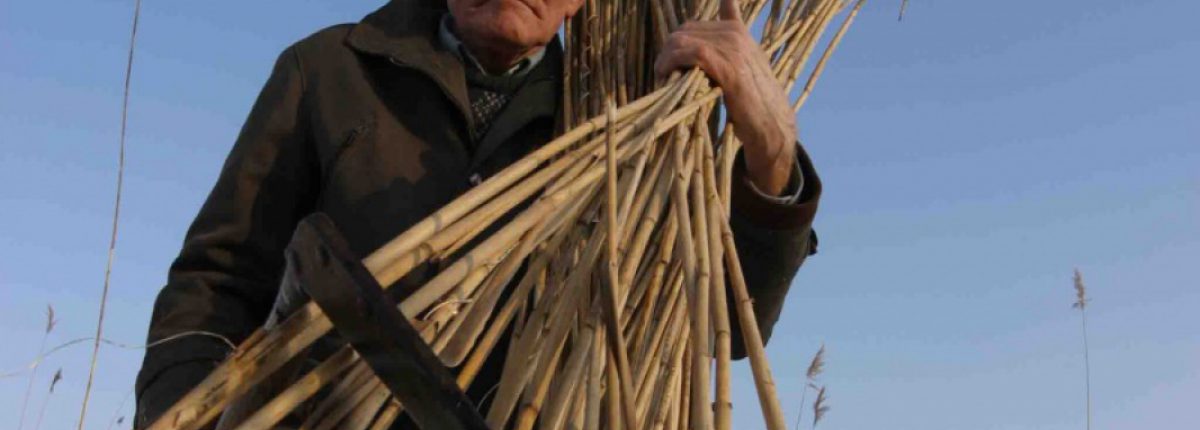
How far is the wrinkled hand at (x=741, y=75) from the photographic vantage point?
5.05 ft

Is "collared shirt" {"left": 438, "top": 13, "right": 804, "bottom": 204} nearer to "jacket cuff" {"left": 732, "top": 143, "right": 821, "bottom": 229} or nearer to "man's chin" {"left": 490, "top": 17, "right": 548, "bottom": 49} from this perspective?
"man's chin" {"left": 490, "top": 17, "right": 548, "bottom": 49}

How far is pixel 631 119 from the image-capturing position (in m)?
1.34

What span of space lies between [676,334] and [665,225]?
11cm

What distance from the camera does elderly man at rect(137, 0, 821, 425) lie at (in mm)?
1670

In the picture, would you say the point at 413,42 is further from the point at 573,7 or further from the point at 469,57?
the point at 573,7

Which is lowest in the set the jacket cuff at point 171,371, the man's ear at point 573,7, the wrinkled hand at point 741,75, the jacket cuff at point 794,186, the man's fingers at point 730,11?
the jacket cuff at point 171,371

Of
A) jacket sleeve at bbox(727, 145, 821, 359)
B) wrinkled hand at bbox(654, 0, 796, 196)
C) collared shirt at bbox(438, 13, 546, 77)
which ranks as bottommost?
jacket sleeve at bbox(727, 145, 821, 359)

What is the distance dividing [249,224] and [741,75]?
63 centimetres

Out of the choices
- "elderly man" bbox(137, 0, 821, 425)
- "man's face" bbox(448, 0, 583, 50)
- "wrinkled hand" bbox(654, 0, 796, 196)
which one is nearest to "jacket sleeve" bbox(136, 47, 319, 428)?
"elderly man" bbox(137, 0, 821, 425)

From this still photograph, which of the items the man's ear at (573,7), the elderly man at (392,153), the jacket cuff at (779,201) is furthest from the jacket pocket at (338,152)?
the jacket cuff at (779,201)

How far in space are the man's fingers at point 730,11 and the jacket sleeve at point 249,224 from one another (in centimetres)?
54

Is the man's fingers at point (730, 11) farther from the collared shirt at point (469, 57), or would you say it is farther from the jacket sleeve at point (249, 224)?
the jacket sleeve at point (249, 224)

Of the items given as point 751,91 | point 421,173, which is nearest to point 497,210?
point 751,91

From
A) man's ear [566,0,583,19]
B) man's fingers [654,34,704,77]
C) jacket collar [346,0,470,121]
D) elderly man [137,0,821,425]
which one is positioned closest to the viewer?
man's fingers [654,34,704,77]
